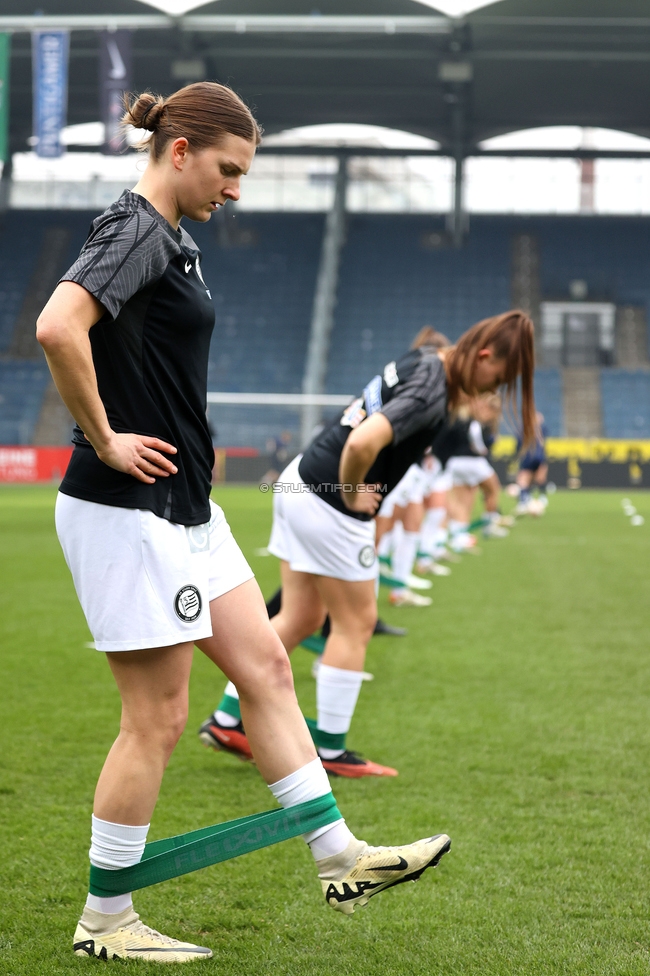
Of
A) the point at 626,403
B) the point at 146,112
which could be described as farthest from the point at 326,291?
the point at 146,112

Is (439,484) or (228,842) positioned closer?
(228,842)

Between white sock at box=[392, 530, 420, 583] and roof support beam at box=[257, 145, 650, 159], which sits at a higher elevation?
roof support beam at box=[257, 145, 650, 159]

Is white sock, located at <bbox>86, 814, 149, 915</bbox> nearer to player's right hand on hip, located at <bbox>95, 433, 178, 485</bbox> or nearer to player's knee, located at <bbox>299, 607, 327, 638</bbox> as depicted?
player's right hand on hip, located at <bbox>95, 433, 178, 485</bbox>

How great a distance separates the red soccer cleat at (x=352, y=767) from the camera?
167 inches

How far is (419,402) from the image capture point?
3.55 metres

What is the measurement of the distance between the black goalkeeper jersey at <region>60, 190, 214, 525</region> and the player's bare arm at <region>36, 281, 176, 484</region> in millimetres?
40

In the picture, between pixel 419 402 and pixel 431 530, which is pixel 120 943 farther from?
pixel 431 530

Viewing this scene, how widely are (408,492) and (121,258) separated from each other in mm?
7218

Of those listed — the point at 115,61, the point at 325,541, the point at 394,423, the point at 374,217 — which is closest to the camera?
the point at 394,423

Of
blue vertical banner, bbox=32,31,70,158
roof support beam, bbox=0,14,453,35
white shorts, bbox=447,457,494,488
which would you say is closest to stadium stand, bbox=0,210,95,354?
roof support beam, bbox=0,14,453,35

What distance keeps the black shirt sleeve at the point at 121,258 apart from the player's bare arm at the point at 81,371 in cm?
3

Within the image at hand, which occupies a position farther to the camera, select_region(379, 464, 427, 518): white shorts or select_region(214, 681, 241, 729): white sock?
select_region(379, 464, 427, 518): white shorts

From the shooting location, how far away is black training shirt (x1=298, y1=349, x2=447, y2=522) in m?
3.55

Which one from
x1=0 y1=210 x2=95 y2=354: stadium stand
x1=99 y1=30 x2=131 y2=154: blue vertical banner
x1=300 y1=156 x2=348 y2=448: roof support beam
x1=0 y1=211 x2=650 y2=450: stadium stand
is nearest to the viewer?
x1=99 y1=30 x2=131 y2=154: blue vertical banner
